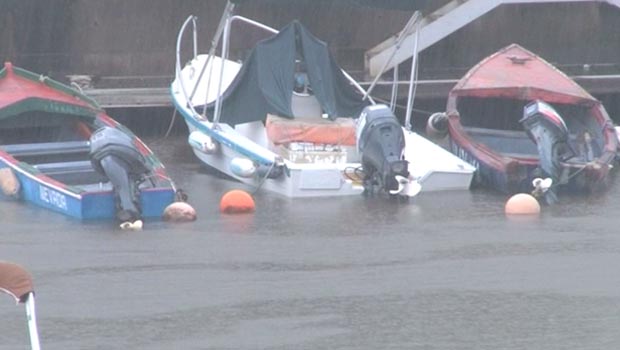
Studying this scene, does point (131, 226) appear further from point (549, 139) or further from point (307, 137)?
point (549, 139)

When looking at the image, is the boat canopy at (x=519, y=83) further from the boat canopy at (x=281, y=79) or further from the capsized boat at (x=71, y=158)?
the capsized boat at (x=71, y=158)

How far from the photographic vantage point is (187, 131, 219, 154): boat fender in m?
18.6

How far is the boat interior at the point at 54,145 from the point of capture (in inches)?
668

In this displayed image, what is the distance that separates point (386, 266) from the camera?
12.9 m

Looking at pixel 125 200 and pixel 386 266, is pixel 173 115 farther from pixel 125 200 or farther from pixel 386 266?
pixel 386 266

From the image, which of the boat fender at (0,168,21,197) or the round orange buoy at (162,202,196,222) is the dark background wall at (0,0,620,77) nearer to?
the boat fender at (0,168,21,197)

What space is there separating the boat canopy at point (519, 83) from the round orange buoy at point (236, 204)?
14.0 feet

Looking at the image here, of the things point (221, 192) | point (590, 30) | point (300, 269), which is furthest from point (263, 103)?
point (590, 30)

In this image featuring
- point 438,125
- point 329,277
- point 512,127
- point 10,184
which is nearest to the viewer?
point 329,277

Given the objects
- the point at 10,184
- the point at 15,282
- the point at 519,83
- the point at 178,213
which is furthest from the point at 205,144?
the point at 15,282

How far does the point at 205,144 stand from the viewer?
61.0ft

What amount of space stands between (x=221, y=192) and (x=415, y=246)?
4115mm

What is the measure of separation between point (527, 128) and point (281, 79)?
314 cm

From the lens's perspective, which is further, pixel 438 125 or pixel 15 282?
pixel 438 125
